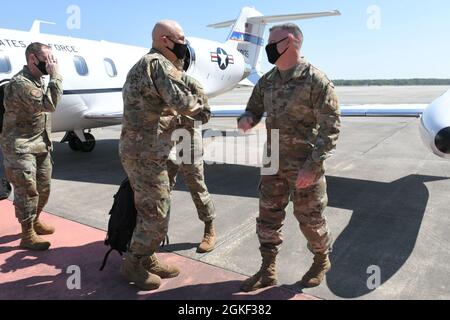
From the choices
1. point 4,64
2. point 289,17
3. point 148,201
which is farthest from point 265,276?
point 289,17

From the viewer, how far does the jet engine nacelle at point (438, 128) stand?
178 inches

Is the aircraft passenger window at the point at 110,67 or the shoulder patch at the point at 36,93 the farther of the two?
the aircraft passenger window at the point at 110,67

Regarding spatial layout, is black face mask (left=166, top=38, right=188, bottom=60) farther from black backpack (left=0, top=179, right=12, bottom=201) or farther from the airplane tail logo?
the airplane tail logo

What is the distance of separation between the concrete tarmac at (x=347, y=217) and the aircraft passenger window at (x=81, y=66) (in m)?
1.97

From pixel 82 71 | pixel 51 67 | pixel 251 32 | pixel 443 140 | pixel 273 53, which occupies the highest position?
pixel 251 32

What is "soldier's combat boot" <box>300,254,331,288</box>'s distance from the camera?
3.31 m

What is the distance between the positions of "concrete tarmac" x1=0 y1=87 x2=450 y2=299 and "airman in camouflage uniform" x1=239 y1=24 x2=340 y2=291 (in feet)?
1.33

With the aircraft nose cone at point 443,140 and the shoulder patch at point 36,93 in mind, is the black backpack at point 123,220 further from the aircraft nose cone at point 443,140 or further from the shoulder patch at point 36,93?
the aircraft nose cone at point 443,140

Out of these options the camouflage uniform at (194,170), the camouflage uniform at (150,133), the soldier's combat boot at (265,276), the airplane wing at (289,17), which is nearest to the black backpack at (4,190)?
the camouflage uniform at (194,170)

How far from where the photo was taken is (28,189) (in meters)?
3.95

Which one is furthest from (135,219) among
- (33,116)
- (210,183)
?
(210,183)

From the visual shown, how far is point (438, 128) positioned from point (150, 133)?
3561mm

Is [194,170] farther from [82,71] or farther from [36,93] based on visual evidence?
[82,71]

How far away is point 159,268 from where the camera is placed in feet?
11.4
